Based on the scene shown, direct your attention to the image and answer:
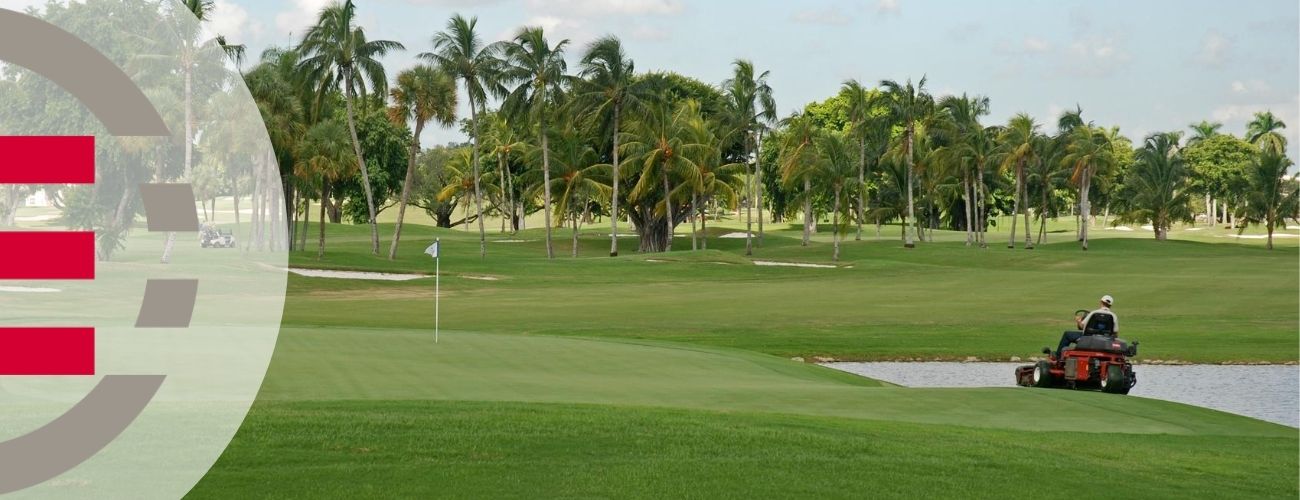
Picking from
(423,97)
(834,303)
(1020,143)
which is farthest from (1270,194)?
(834,303)

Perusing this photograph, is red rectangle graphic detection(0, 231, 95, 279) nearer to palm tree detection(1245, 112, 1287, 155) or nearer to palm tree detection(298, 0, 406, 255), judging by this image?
palm tree detection(298, 0, 406, 255)

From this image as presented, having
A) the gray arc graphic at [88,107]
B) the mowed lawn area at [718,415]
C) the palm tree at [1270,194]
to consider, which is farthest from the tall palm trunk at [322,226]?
the palm tree at [1270,194]

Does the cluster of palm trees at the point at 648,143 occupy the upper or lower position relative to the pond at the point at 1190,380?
upper

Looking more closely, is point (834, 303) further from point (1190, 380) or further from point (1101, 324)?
point (1101, 324)

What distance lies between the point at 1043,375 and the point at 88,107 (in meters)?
18.9

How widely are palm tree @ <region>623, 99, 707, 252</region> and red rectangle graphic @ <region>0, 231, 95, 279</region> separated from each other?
73393 millimetres

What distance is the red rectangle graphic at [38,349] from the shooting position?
31.3 ft

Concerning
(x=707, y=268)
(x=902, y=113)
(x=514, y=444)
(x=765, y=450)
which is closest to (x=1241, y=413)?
(x=765, y=450)

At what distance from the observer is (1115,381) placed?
928 inches

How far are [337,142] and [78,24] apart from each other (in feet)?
173

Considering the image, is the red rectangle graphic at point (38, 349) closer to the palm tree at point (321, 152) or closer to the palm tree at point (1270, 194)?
the palm tree at point (321, 152)

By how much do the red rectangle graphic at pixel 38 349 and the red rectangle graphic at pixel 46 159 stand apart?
1046 mm

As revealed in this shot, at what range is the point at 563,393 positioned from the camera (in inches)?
747

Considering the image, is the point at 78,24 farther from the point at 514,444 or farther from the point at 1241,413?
the point at 1241,413
